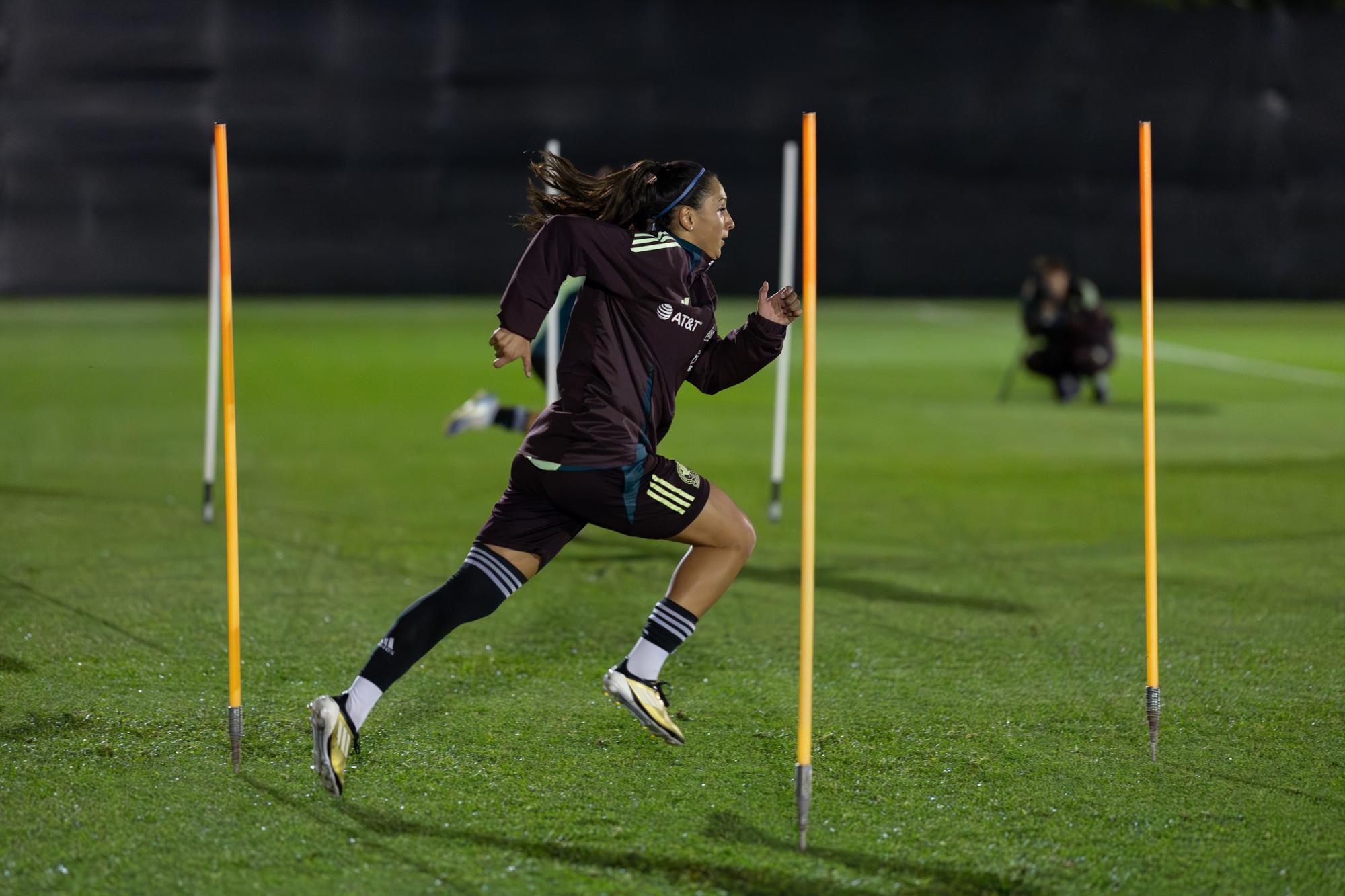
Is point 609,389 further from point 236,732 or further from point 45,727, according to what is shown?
point 45,727

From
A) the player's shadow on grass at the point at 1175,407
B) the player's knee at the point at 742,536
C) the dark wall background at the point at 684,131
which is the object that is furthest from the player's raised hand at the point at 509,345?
the dark wall background at the point at 684,131

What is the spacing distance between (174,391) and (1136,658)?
414 inches

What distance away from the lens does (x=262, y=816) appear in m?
3.83

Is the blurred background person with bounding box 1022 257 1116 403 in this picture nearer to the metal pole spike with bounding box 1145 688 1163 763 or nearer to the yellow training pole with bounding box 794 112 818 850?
the metal pole spike with bounding box 1145 688 1163 763

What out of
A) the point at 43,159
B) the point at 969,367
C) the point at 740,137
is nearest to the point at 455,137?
the point at 740,137

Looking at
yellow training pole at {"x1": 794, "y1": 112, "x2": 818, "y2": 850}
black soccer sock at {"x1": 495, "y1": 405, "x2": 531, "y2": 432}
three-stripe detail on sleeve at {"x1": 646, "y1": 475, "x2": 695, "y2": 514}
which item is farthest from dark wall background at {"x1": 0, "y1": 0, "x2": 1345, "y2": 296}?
yellow training pole at {"x1": 794, "y1": 112, "x2": 818, "y2": 850}

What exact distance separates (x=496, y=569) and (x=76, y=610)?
8.57 feet

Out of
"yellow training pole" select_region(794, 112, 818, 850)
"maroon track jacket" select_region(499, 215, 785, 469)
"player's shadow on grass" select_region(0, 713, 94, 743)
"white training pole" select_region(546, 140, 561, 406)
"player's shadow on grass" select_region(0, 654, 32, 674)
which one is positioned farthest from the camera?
"white training pole" select_region(546, 140, 561, 406)

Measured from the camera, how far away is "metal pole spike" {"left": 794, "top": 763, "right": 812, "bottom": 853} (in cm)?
366

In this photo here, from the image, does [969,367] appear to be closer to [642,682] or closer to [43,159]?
[642,682]

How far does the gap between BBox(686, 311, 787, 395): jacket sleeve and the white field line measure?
11.1 m

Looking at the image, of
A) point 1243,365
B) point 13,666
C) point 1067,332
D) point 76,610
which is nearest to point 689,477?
point 13,666

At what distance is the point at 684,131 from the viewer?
26453 millimetres

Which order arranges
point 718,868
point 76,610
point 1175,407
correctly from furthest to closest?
1. point 1175,407
2. point 76,610
3. point 718,868
